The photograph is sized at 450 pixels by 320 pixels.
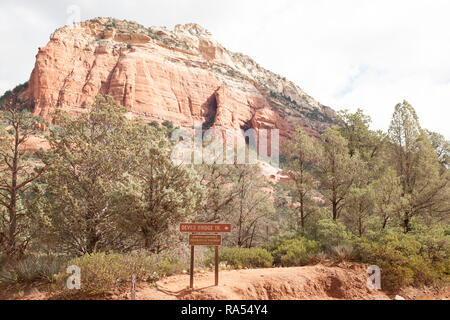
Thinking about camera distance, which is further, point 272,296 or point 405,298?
point 405,298

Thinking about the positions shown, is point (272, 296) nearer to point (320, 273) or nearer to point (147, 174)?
point (320, 273)

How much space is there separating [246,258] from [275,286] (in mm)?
3675

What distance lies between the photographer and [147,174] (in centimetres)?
1173

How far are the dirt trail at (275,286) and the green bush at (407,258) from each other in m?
0.77

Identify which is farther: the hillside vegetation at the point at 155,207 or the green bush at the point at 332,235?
the green bush at the point at 332,235

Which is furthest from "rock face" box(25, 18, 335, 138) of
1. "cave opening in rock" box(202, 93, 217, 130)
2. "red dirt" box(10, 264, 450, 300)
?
"red dirt" box(10, 264, 450, 300)

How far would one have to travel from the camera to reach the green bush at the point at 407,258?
32.3 feet

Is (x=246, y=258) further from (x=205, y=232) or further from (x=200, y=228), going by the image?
(x=200, y=228)

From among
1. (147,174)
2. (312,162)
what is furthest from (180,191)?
(312,162)

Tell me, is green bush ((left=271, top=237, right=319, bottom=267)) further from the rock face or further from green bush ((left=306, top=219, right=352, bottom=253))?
the rock face

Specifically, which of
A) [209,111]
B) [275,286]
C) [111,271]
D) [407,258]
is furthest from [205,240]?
[209,111]

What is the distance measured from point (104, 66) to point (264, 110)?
4591 cm

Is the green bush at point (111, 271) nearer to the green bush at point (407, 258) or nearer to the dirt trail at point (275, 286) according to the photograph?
the dirt trail at point (275, 286)

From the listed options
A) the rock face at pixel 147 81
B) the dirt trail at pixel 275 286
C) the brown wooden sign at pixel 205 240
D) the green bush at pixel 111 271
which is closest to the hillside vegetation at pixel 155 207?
the green bush at pixel 111 271
